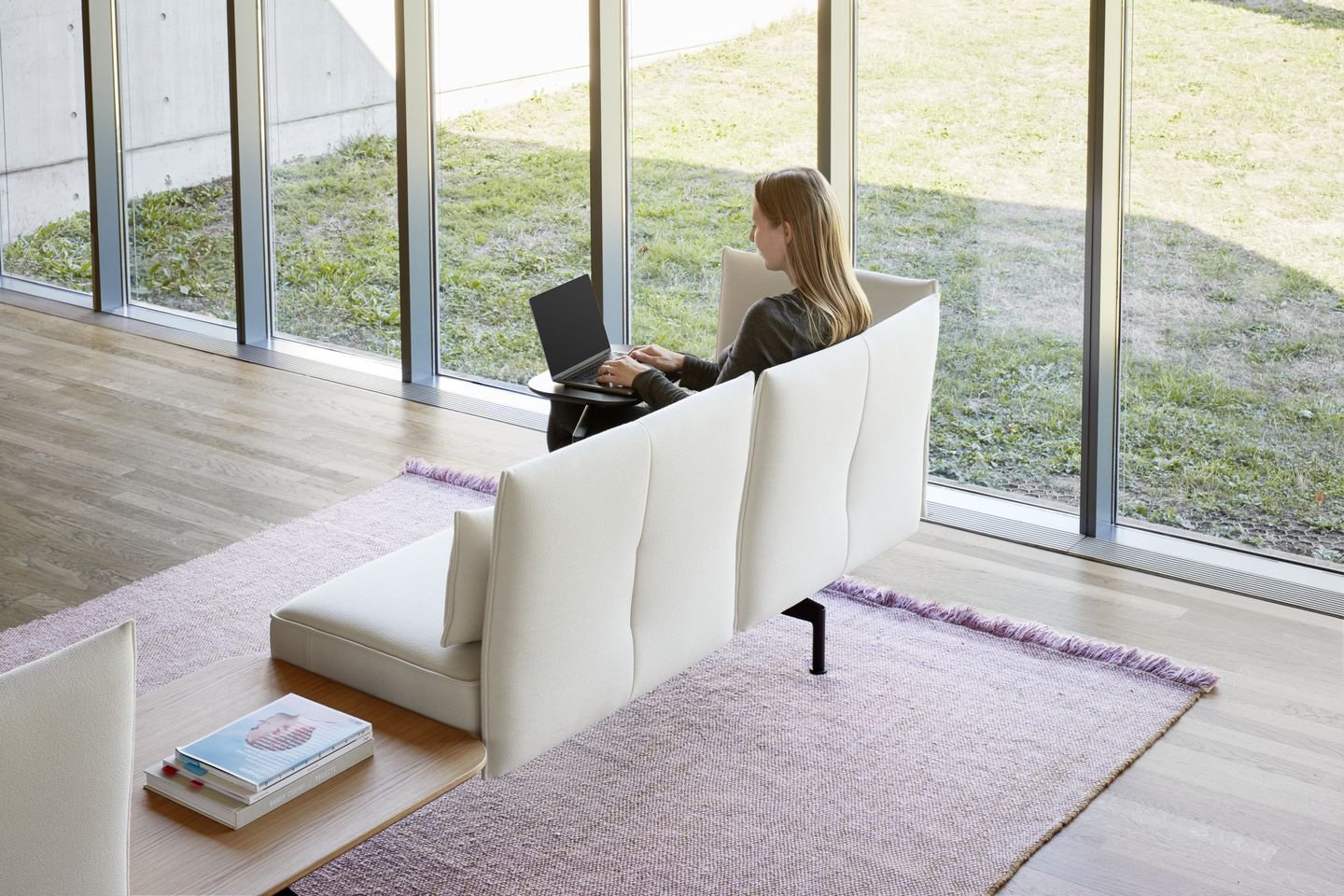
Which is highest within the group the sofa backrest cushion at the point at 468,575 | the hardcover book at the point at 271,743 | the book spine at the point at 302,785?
the sofa backrest cushion at the point at 468,575

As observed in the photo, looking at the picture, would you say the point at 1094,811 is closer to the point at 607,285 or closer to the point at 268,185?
the point at 607,285

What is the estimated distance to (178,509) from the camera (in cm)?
478


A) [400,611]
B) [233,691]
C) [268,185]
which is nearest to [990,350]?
[400,611]

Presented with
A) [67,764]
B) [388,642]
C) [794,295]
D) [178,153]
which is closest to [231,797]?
[388,642]

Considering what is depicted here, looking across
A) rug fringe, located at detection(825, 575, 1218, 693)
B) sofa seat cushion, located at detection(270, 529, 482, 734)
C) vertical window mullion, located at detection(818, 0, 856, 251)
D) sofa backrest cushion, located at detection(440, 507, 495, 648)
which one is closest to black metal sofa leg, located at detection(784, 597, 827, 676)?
rug fringe, located at detection(825, 575, 1218, 693)

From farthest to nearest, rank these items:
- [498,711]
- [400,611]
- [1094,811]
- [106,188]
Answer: [106,188]
[1094,811]
[400,611]
[498,711]

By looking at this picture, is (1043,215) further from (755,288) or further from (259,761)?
(259,761)

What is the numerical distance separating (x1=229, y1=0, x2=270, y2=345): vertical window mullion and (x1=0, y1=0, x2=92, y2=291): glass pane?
48.0 inches

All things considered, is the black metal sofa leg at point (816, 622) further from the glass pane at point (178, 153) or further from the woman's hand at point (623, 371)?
the glass pane at point (178, 153)

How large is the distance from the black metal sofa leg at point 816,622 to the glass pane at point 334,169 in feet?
10.2

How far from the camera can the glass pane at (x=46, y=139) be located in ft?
23.9

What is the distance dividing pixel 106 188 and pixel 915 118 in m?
4.22

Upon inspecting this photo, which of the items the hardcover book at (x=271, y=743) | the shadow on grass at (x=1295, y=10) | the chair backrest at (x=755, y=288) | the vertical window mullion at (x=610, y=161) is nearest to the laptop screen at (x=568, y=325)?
the chair backrest at (x=755, y=288)

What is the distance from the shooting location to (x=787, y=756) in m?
3.33
